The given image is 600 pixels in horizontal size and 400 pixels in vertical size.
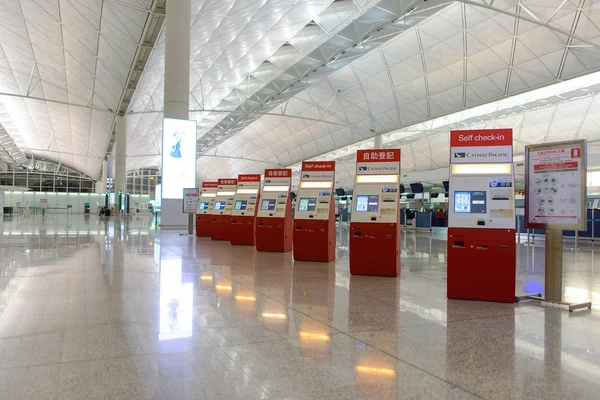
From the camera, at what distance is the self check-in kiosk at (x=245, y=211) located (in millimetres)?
15188

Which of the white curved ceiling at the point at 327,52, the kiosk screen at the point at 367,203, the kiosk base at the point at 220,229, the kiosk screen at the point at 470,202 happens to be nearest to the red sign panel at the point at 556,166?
the kiosk screen at the point at 470,202

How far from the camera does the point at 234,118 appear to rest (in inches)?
1492

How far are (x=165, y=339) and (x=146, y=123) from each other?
4396cm

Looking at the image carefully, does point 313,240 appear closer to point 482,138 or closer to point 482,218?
point 482,218

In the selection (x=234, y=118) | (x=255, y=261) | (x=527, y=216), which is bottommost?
(x=255, y=261)

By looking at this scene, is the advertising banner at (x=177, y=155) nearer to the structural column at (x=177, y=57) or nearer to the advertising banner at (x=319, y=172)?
the structural column at (x=177, y=57)

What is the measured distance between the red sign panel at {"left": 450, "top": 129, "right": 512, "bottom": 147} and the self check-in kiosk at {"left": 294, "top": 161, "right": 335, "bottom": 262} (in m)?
4.47

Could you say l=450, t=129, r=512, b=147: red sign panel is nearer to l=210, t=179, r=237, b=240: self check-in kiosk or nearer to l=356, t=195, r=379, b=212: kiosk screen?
l=356, t=195, r=379, b=212: kiosk screen

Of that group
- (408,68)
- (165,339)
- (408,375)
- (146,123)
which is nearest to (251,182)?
(165,339)

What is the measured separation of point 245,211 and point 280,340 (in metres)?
11.6

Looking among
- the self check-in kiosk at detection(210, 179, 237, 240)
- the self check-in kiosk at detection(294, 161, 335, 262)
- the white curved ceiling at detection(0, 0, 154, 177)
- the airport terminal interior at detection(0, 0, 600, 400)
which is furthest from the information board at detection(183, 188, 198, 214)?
the self check-in kiosk at detection(294, 161, 335, 262)

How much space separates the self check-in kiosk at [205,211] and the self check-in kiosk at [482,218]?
14299 mm

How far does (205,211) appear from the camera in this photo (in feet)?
68.7

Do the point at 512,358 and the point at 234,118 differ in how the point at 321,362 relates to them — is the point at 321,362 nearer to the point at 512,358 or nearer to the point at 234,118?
the point at 512,358
